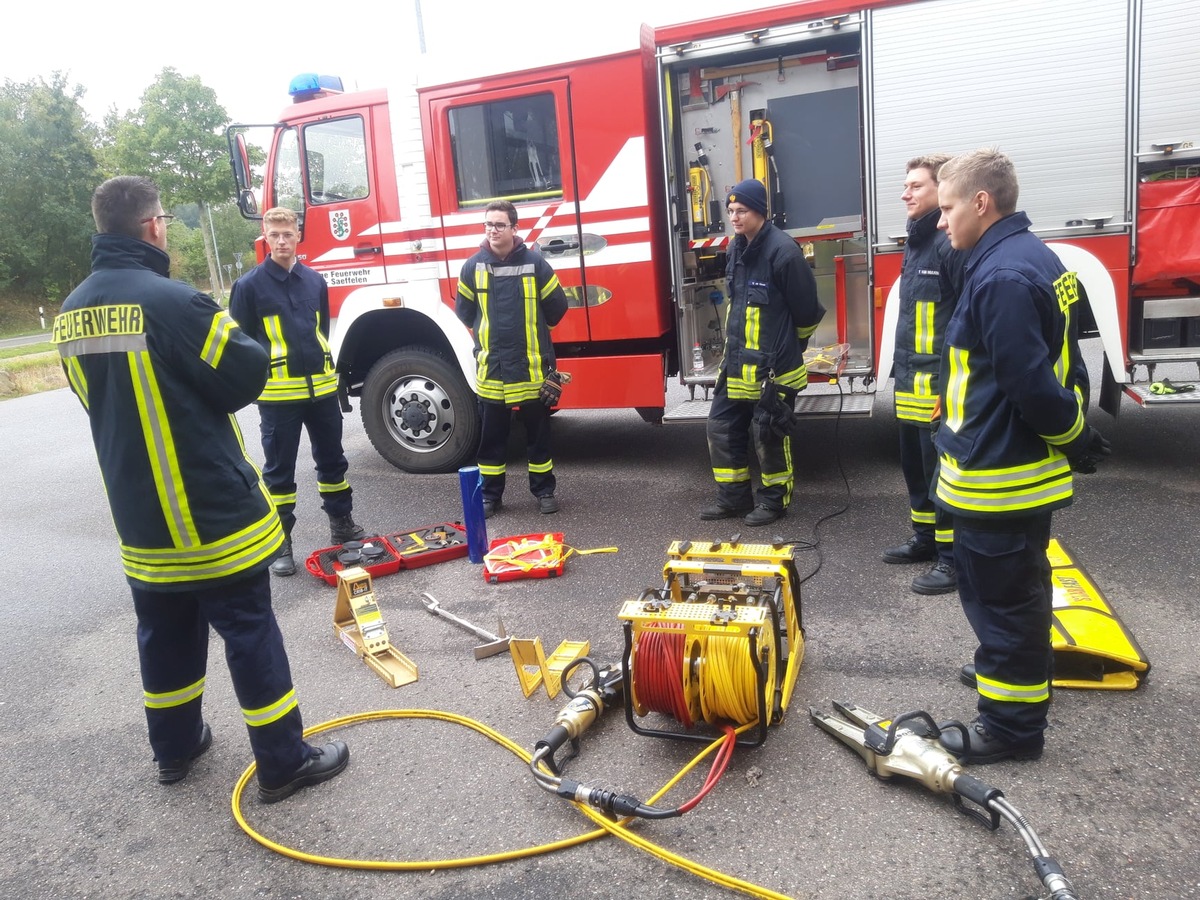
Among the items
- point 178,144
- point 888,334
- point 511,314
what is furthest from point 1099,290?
point 178,144

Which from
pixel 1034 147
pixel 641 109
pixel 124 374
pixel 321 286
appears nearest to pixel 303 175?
pixel 321 286

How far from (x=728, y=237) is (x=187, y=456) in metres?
4.08

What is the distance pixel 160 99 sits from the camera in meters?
33.3

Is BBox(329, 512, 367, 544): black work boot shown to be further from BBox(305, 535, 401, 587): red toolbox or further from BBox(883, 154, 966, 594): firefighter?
BBox(883, 154, 966, 594): firefighter

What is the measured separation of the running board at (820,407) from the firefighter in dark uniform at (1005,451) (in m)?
2.80

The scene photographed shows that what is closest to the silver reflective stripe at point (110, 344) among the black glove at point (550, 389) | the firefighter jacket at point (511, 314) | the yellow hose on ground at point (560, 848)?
the yellow hose on ground at point (560, 848)

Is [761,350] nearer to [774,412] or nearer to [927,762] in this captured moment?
[774,412]

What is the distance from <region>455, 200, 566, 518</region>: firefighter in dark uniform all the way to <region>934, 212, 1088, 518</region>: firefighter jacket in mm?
3226

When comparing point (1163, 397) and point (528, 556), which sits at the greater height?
point (1163, 397)

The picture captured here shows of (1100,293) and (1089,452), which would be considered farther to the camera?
(1100,293)

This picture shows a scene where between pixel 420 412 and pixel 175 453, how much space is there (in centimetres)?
402

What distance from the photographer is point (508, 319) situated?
5527 mm

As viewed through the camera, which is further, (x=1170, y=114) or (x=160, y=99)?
(x=160, y=99)

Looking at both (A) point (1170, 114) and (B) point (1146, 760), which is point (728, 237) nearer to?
(A) point (1170, 114)
